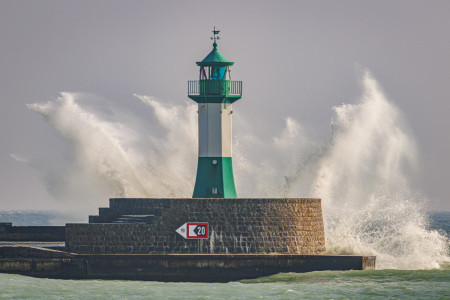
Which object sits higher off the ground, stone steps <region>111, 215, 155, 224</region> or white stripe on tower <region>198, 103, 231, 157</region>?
white stripe on tower <region>198, 103, 231, 157</region>

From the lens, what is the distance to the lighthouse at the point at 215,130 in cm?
3653

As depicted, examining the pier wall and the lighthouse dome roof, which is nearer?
the pier wall

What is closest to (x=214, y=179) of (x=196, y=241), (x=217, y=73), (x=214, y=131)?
(x=214, y=131)

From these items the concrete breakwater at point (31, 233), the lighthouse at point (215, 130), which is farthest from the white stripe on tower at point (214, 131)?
the concrete breakwater at point (31, 233)

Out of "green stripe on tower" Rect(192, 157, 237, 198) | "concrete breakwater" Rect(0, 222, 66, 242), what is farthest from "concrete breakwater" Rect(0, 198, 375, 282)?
"concrete breakwater" Rect(0, 222, 66, 242)

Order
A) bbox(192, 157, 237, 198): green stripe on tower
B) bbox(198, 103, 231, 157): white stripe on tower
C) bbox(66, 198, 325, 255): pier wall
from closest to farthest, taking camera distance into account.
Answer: bbox(66, 198, 325, 255): pier wall → bbox(192, 157, 237, 198): green stripe on tower → bbox(198, 103, 231, 157): white stripe on tower

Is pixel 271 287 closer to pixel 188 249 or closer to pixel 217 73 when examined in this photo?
pixel 188 249

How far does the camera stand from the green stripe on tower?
36469 mm

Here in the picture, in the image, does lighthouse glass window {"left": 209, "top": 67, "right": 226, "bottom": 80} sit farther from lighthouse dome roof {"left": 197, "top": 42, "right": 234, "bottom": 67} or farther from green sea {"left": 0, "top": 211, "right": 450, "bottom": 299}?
green sea {"left": 0, "top": 211, "right": 450, "bottom": 299}

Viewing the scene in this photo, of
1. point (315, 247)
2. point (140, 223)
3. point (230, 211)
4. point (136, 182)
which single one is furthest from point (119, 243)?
point (136, 182)

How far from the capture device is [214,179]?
36.5 metres

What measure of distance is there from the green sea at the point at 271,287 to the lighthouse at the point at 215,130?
432 cm

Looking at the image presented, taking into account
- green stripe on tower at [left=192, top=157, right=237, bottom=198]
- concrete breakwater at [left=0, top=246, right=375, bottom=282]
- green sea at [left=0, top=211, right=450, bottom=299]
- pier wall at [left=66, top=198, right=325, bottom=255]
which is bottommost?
green sea at [left=0, top=211, right=450, bottom=299]

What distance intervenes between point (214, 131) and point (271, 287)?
6.98 meters
